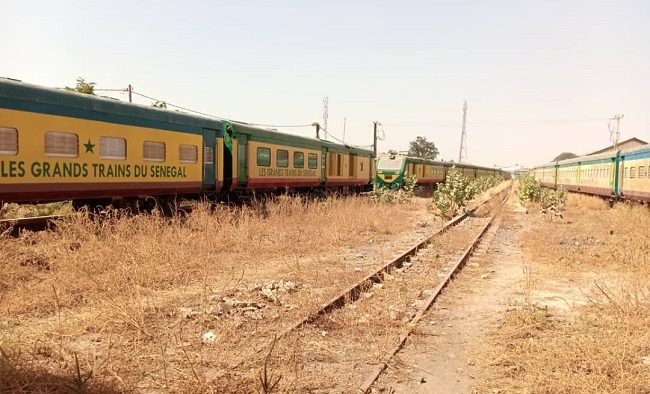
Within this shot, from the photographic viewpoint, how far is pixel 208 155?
14203mm

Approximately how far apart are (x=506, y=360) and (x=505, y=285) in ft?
12.2

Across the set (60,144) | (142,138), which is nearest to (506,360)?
(60,144)

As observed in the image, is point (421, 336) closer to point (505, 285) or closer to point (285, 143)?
point (505, 285)

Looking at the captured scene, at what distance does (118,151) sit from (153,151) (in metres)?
1.17

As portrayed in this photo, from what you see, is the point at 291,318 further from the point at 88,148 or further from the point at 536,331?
the point at 88,148

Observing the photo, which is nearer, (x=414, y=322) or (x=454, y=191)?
(x=414, y=322)

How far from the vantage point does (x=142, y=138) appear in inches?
452

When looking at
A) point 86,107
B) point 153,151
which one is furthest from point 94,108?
point 153,151

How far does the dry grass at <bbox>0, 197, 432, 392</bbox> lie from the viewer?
404cm

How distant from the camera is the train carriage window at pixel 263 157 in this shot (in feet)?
54.4

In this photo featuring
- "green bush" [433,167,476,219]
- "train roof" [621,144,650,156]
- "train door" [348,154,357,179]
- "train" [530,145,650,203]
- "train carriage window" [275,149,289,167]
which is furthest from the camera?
"train door" [348,154,357,179]

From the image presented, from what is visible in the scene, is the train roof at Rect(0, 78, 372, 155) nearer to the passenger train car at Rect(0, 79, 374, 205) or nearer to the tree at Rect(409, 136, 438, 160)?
the passenger train car at Rect(0, 79, 374, 205)

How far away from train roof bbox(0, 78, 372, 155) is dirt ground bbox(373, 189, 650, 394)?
7687 millimetres

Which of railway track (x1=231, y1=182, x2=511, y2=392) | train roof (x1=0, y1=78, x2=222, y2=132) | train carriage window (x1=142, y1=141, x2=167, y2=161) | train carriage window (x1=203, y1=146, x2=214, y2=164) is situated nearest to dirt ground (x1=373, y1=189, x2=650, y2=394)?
railway track (x1=231, y1=182, x2=511, y2=392)
